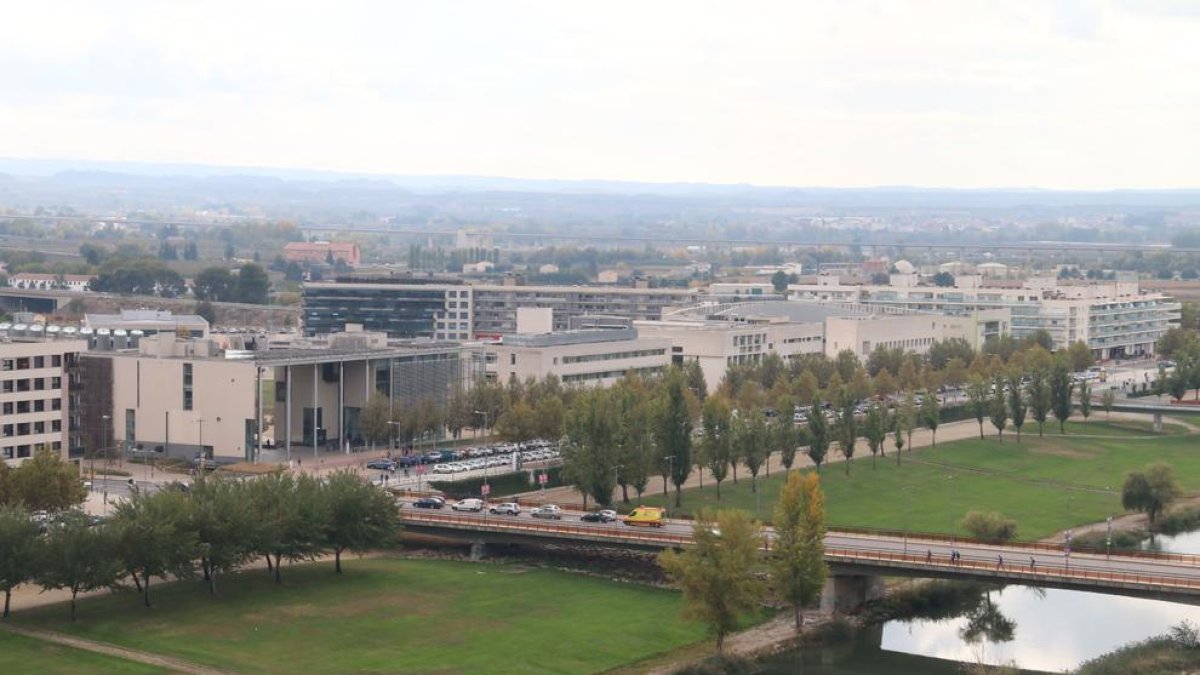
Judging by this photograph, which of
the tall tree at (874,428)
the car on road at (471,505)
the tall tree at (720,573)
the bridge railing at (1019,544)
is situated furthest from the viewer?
the tall tree at (874,428)

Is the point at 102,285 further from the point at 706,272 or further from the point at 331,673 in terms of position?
the point at 331,673

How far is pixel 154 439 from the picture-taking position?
57781 millimetres

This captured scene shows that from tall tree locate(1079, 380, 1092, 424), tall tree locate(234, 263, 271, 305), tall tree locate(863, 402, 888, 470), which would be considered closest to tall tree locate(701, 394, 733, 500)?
tall tree locate(863, 402, 888, 470)

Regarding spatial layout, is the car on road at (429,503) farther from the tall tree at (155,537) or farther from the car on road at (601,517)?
the tall tree at (155,537)

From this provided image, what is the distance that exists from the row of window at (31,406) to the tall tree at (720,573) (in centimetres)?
2400

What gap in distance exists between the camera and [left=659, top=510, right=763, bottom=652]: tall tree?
37406 mm

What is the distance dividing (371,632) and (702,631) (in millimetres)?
6507

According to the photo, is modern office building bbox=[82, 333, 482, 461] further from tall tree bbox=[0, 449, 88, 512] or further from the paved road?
tall tree bbox=[0, 449, 88, 512]

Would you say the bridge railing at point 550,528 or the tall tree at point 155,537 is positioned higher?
the tall tree at point 155,537

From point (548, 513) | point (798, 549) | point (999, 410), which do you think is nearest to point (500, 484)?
Result: point (548, 513)

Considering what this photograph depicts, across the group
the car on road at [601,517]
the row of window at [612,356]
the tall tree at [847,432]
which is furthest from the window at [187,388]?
the tall tree at [847,432]

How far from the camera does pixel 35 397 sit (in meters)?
55.8

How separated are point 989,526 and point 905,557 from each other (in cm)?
735

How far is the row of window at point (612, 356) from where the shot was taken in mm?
71562
